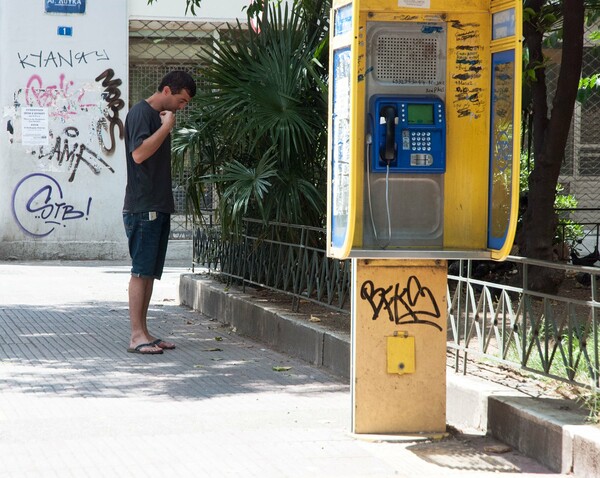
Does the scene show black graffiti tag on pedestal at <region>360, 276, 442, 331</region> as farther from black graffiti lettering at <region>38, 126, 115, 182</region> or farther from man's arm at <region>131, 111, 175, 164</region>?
black graffiti lettering at <region>38, 126, 115, 182</region>

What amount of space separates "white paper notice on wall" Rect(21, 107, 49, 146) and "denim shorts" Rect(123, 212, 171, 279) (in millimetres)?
9359

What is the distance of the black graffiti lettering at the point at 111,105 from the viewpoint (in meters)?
17.7

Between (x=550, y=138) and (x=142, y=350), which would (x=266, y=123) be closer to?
(x=142, y=350)

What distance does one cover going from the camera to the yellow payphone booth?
598 cm

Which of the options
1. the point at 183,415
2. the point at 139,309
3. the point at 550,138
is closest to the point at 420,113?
the point at 183,415

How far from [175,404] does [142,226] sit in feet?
7.04

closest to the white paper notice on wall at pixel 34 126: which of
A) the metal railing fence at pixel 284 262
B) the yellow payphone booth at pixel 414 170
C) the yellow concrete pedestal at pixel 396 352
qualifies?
the metal railing fence at pixel 284 262

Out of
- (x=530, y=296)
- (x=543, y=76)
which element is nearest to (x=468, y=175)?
(x=530, y=296)

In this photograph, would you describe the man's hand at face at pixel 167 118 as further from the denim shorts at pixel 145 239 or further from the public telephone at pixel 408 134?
the public telephone at pixel 408 134

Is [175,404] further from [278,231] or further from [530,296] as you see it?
[278,231]

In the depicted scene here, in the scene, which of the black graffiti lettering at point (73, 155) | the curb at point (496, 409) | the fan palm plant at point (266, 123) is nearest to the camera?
the curb at point (496, 409)

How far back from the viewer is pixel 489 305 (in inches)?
257

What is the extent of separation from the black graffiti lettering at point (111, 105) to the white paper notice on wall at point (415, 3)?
39.7 feet

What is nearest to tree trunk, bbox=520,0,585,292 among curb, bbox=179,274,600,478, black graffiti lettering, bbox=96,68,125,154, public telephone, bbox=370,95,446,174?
curb, bbox=179,274,600,478
